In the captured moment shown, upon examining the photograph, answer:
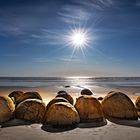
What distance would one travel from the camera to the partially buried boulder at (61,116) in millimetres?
6701

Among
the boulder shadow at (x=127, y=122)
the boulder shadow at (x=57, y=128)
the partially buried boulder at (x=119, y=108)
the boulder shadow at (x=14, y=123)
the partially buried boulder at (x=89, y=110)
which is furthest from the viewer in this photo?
the partially buried boulder at (x=119, y=108)

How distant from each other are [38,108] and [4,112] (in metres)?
1.02

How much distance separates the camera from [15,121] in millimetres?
7223

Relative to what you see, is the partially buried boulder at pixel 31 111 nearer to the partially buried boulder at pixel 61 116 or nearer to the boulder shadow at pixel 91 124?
the partially buried boulder at pixel 61 116

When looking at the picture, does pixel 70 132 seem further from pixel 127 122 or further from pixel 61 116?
pixel 127 122

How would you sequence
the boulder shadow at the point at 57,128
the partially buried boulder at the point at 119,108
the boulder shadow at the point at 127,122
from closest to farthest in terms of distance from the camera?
1. the boulder shadow at the point at 57,128
2. the boulder shadow at the point at 127,122
3. the partially buried boulder at the point at 119,108

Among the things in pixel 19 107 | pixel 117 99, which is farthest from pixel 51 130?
pixel 117 99

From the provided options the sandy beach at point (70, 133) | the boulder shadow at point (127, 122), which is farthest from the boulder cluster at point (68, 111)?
the sandy beach at point (70, 133)

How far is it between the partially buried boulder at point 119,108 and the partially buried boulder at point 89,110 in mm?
441

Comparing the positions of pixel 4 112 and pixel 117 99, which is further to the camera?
pixel 117 99

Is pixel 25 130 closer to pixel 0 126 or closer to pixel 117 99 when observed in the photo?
pixel 0 126

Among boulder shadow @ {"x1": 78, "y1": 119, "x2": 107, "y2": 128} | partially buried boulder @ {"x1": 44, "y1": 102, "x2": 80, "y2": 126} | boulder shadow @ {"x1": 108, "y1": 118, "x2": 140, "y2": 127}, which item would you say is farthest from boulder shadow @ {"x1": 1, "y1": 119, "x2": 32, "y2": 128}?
boulder shadow @ {"x1": 108, "y1": 118, "x2": 140, "y2": 127}

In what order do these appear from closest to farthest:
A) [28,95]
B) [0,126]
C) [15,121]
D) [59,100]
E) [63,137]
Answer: [63,137] < [0,126] < [15,121] < [59,100] < [28,95]

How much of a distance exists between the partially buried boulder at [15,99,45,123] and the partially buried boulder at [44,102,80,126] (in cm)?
39
